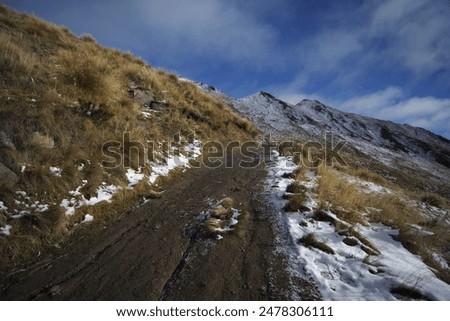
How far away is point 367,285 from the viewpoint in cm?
339

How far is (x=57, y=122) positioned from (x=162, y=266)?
14.7 feet

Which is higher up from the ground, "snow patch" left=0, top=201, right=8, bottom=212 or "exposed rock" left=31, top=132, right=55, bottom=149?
"exposed rock" left=31, top=132, right=55, bottom=149

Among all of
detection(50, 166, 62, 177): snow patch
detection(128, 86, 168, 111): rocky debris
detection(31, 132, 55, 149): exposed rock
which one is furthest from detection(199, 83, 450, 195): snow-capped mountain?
detection(50, 166, 62, 177): snow patch

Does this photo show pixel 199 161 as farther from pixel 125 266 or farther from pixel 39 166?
pixel 125 266

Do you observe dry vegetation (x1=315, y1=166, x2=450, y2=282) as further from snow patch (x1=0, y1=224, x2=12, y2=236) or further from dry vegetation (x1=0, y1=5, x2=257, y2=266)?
snow patch (x1=0, y1=224, x2=12, y2=236)

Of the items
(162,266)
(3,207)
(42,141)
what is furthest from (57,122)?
(162,266)

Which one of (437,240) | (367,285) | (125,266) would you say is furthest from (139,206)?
(437,240)

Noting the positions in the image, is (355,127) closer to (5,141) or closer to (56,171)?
(56,171)

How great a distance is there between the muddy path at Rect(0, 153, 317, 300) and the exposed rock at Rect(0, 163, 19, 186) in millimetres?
1586

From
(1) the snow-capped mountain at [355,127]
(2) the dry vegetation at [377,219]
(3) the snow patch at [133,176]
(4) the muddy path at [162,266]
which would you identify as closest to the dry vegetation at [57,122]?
(3) the snow patch at [133,176]

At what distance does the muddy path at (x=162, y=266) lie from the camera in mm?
3305

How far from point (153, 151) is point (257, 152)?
551cm

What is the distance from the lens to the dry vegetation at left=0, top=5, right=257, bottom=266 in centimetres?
447

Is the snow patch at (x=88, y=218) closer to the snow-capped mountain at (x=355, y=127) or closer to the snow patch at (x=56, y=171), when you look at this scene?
the snow patch at (x=56, y=171)
